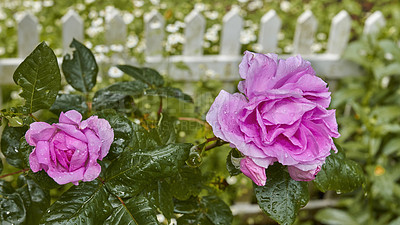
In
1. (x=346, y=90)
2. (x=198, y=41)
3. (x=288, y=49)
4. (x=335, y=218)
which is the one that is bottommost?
(x=335, y=218)

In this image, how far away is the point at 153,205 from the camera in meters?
0.65

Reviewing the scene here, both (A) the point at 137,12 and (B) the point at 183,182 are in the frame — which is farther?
(A) the point at 137,12

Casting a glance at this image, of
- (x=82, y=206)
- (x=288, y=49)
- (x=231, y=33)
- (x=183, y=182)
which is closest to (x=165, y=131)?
(x=183, y=182)

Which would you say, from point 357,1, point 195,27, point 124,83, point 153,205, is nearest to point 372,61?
point 195,27

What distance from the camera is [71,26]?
7.57 feet

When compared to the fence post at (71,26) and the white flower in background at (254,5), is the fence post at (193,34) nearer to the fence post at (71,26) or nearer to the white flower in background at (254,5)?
the fence post at (71,26)

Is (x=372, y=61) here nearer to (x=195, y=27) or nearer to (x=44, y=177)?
(x=195, y=27)

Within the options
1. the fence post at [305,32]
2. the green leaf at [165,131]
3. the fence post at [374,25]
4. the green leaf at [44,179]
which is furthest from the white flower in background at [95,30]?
the green leaf at [44,179]

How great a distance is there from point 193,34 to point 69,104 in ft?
5.67

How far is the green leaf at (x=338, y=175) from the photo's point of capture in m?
0.66

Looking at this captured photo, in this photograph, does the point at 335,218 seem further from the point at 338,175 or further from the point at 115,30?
the point at 338,175

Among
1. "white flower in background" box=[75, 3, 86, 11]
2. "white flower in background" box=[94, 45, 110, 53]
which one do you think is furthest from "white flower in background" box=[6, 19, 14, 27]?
"white flower in background" box=[94, 45, 110, 53]

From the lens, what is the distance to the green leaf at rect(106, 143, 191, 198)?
0.60 m

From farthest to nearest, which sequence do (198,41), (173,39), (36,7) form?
(36,7) < (198,41) < (173,39)
